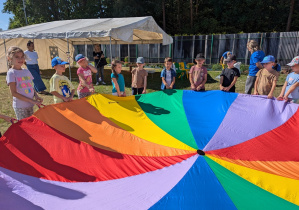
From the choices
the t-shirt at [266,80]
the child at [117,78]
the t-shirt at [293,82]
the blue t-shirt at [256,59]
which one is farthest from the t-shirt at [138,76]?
the t-shirt at [293,82]

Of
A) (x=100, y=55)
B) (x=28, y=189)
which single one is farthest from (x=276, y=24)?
(x=28, y=189)

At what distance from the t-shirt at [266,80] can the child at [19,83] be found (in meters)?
3.81

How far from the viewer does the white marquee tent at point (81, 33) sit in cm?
765

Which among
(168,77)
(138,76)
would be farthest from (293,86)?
(138,76)

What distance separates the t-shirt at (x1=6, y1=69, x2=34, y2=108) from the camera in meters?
2.86

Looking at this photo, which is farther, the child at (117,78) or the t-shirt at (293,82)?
the child at (117,78)

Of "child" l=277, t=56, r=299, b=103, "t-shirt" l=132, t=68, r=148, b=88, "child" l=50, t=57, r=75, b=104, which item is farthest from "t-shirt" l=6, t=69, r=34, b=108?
"child" l=277, t=56, r=299, b=103

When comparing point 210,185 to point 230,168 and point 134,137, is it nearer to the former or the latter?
point 230,168

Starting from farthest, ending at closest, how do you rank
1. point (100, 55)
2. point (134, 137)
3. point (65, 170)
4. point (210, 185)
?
point (100, 55), point (134, 137), point (65, 170), point (210, 185)

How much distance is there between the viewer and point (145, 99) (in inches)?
156

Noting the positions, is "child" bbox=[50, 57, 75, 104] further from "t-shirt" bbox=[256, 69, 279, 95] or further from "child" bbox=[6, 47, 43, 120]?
"t-shirt" bbox=[256, 69, 279, 95]

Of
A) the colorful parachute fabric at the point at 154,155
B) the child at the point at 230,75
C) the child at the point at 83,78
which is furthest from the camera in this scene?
the child at the point at 230,75

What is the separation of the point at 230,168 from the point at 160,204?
927mm

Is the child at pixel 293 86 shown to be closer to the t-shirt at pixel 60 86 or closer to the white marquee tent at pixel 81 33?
the t-shirt at pixel 60 86
